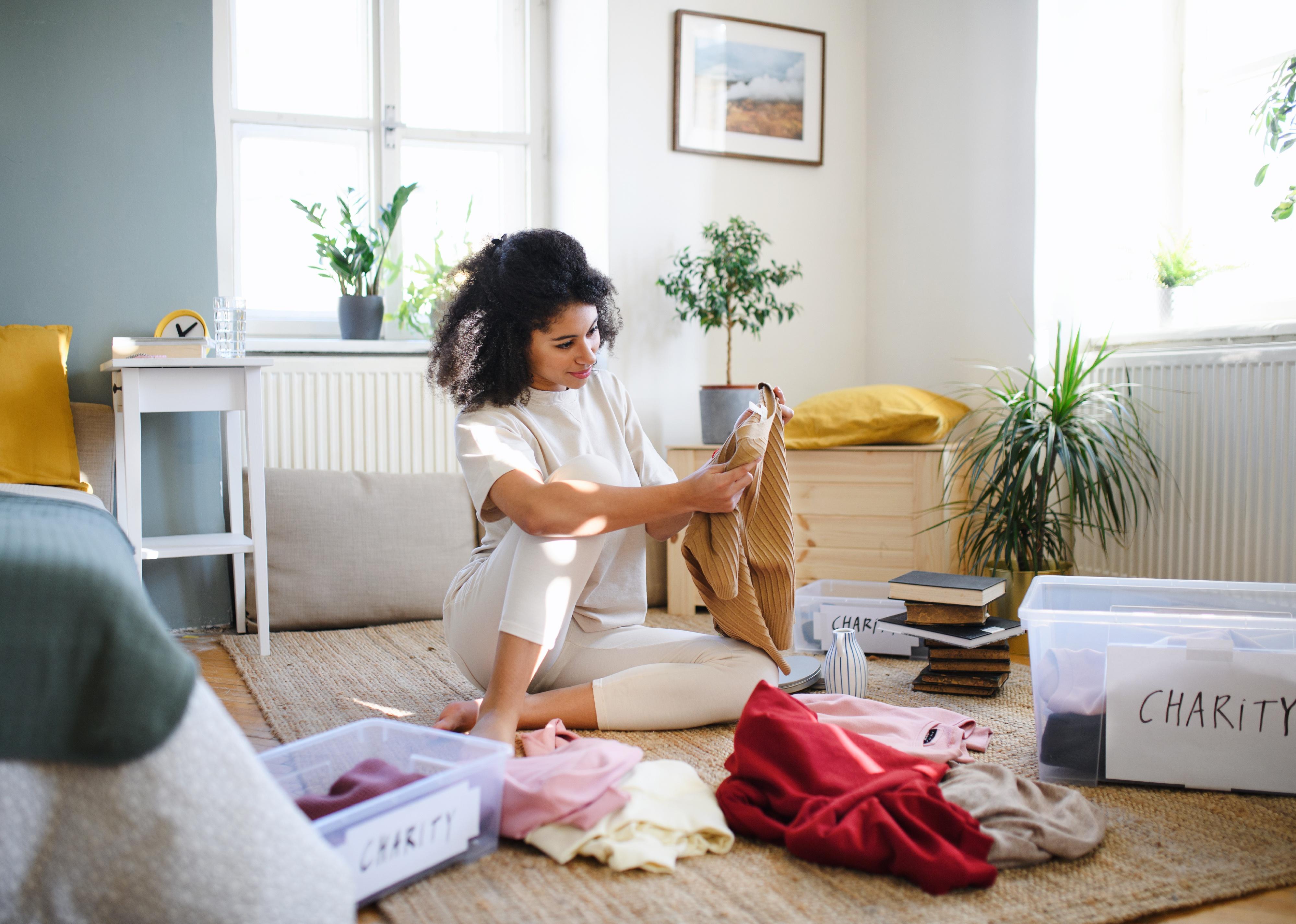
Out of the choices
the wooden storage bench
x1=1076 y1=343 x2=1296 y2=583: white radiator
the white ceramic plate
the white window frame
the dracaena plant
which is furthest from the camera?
the white window frame

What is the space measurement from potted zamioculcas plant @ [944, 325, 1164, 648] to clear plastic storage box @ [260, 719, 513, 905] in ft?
5.42

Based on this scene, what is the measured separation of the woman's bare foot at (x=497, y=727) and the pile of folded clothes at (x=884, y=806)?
35 centimetres

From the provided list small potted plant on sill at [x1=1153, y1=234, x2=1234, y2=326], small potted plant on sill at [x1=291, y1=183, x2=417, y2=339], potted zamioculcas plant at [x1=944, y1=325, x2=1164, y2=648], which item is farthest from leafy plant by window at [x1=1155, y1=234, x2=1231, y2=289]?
small potted plant on sill at [x1=291, y1=183, x2=417, y2=339]

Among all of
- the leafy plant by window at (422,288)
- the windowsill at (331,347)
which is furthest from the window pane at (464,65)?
the windowsill at (331,347)

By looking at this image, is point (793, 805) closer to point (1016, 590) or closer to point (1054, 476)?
point (1016, 590)

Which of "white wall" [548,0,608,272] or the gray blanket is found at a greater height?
"white wall" [548,0,608,272]

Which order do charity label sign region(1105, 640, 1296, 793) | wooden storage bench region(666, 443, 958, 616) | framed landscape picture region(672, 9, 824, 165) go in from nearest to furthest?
charity label sign region(1105, 640, 1296, 793) < wooden storage bench region(666, 443, 958, 616) < framed landscape picture region(672, 9, 824, 165)

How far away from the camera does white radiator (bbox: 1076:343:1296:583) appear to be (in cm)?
231

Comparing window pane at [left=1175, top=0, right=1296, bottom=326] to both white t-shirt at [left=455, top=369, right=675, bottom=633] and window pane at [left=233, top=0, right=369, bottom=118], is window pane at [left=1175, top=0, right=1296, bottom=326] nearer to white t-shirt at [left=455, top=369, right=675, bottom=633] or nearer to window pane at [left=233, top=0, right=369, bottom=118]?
white t-shirt at [left=455, top=369, right=675, bottom=633]

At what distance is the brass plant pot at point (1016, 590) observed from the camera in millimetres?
2527

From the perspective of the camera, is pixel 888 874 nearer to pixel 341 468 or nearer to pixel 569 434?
pixel 569 434

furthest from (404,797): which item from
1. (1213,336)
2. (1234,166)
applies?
(1234,166)

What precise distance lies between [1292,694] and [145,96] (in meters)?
2.89

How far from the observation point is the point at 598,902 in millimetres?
1135
